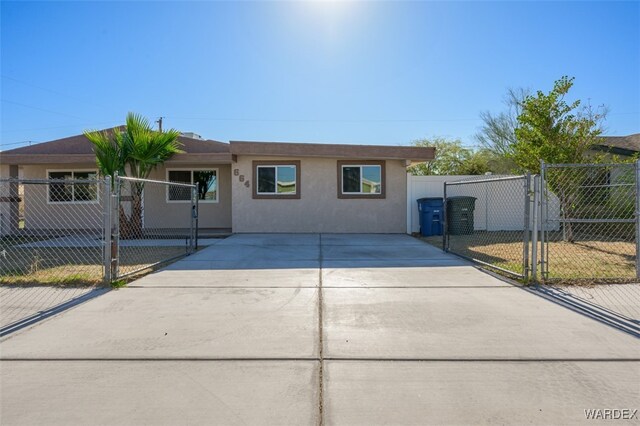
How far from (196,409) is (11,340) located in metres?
2.61

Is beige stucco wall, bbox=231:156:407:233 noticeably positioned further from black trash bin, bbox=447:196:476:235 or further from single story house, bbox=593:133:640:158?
single story house, bbox=593:133:640:158

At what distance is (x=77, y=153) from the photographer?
15094 mm

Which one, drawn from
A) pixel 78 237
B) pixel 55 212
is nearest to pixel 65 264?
pixel 78 237

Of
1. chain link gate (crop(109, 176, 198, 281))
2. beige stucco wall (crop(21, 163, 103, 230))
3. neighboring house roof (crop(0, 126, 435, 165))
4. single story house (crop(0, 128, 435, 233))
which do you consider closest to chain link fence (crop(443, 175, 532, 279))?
single story house (crop(0, 128, 435, 233))

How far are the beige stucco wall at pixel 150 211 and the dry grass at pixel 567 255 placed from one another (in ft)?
25.9

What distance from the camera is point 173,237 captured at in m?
13.8

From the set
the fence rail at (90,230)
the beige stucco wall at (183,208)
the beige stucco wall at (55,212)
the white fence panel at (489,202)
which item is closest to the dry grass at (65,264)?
the fence rail at (90,230)

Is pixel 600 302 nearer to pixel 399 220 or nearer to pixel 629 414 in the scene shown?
pixel 629 414

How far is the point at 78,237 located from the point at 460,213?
12830 millimetres

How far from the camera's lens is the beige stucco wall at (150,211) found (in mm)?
15750

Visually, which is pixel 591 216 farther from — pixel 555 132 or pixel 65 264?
pixel 65 264

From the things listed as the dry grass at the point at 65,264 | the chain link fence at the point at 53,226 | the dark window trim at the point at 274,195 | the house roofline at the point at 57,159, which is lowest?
the dry grass at the point at 65,264
